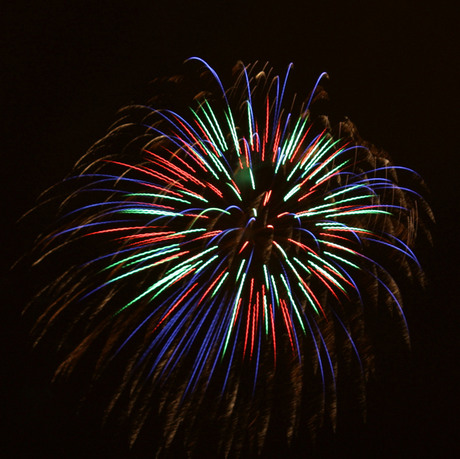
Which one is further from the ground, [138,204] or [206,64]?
[206,64]

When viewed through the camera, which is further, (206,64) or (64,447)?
(64,447)

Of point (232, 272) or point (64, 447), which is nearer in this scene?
point (232, 272)

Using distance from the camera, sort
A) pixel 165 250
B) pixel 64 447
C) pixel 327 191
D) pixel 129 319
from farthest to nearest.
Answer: pixel 64 447
pixel 327 191
pixel 165 250
pixel 129 319

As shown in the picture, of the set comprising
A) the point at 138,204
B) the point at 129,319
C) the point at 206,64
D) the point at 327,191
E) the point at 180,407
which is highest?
the point at 206,64

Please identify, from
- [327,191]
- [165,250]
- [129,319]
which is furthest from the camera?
[327,191]

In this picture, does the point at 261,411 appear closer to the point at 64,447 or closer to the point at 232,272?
the point at 232,272

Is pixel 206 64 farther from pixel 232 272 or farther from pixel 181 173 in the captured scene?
pixel 232 272

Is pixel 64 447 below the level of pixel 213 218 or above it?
below

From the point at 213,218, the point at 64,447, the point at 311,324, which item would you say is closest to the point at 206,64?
the point at 213,218

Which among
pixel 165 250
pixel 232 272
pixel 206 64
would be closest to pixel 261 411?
pixel 232 272
